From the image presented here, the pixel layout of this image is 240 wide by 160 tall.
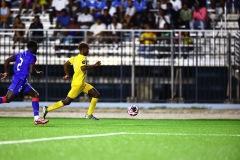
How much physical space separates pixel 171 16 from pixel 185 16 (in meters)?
0.56

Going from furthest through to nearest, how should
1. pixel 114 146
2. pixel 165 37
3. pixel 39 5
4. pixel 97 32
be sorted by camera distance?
1. pixel 39 5
2. pixel 97 32
3. pixel 165 37
4. pixel 114 146

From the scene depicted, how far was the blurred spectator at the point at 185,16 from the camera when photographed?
29.8 m

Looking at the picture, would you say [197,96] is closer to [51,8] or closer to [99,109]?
[99,109]

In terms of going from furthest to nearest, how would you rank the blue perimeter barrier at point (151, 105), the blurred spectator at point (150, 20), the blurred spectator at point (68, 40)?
the blurred spectator at point (150, 20)
the blurred spectator at point (68, 40)
the blue perimeter barrier at point (151, 105)

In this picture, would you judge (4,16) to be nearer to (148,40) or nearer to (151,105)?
(148,40)

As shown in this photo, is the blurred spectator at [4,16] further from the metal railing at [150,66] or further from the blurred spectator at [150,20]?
the blurred spectator at [150,20]

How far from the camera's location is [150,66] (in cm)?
2798

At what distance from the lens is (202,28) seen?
29.9 m

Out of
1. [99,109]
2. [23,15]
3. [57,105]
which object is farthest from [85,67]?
[23,15]

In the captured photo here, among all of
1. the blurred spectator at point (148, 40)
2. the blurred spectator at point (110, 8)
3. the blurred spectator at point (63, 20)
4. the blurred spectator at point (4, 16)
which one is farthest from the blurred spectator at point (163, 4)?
the blurred spectator at point (4, 16)

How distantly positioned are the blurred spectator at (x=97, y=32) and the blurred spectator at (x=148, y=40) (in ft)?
4.68

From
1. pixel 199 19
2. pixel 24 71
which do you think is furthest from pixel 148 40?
pixel 24 71

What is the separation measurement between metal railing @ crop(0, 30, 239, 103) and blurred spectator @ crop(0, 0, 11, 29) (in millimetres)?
3005

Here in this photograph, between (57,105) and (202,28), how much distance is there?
10.9m
